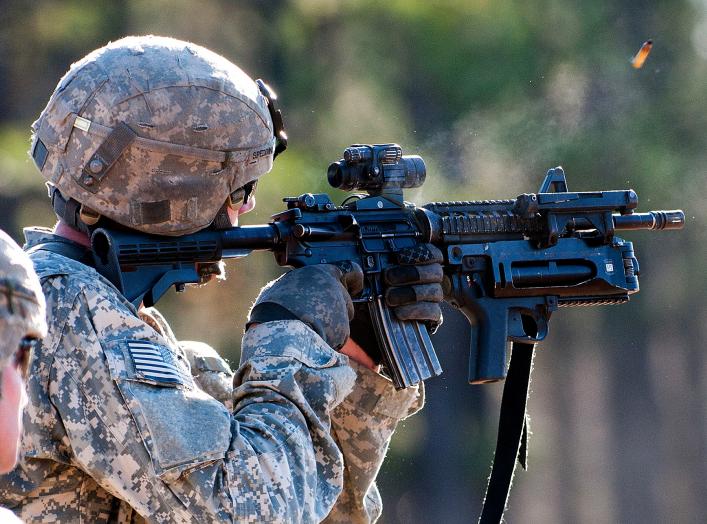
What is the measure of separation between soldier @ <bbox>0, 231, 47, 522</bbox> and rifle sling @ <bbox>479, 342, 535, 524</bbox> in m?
2.59

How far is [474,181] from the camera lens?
9.62 m

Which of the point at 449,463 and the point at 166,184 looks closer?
the point at 166,184

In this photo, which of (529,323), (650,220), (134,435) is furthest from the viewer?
(650,220)

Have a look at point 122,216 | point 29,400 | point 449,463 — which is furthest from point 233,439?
point 449,463

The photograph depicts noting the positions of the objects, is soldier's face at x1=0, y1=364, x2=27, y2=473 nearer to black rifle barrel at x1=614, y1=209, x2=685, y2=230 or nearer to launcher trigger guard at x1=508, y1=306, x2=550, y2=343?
launcher trigger guard at x1=508, y1=306, x2=550, y2=343

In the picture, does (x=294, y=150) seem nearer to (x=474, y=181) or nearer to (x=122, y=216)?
(x=474, y=181)

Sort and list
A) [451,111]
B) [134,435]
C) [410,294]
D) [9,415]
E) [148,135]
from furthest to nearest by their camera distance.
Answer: [451,111] → [410,294] → [148,135] → [134,435] → [9,415]

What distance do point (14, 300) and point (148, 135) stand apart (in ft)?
4.27

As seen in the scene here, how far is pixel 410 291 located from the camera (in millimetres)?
3887

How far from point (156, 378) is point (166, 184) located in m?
0.59

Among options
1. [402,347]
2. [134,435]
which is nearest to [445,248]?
[402,347]

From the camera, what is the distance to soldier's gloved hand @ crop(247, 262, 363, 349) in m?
3.46

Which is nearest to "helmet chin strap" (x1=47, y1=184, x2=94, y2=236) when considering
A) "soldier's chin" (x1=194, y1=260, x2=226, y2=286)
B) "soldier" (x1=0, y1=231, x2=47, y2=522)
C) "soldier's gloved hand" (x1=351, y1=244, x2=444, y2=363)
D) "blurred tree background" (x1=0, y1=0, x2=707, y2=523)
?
"soldier's chin" (x1=194, y1=260, x2=226, y2=286)

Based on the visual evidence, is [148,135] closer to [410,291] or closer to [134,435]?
[134,435]
